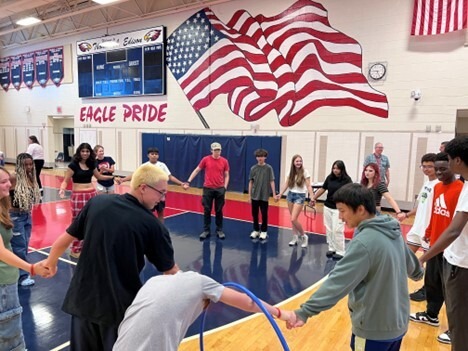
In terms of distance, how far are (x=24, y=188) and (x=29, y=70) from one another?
794 inches

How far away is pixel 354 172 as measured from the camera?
12.1 m

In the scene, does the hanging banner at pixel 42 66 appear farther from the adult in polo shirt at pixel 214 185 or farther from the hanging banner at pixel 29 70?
the adult in polo shirt at pixel 214 185

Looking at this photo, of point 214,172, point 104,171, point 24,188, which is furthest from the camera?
point 214,172

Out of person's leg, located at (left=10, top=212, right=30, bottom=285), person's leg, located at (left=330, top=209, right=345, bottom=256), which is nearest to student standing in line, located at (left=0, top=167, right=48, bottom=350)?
person's leg, located at (left=10, top=212, right=30, bottom=285)

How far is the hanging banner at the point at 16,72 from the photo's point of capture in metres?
22.2

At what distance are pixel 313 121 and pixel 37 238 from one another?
368 inches

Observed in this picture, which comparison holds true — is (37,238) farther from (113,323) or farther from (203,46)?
(203,46)

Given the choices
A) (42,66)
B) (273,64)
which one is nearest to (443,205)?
(273,64)

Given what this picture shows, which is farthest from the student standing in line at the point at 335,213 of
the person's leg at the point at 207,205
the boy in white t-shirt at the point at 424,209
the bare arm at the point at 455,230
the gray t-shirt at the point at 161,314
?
the gray t-shirt at the point at 161,314

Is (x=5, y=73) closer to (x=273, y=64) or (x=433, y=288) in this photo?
(x=273, y=64)

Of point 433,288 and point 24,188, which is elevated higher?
point 24,188

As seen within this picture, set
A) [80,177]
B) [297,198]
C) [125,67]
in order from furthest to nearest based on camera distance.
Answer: [125,67]
[297,198]
[80,177]

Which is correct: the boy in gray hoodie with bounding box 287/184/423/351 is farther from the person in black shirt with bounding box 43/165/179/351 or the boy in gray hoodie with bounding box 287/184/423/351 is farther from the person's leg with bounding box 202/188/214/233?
the person's leg with bounding box 202/188/214/233

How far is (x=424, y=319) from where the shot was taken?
4.35 metres
